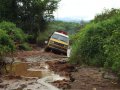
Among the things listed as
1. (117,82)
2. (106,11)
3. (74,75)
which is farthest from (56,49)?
(117,82)

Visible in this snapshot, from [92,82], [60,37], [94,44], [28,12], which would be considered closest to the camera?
[92,82]

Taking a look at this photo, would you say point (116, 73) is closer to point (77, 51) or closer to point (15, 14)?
point (77, 51)

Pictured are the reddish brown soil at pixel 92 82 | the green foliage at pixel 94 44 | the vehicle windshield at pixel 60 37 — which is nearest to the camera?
the reddish brown soil at pixel 92 82

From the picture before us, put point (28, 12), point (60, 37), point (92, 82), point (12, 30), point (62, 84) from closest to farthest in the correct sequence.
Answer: point (62, 84) < point (92, 82) < point (60, 37) < point (12, 30) < point (28, 12)

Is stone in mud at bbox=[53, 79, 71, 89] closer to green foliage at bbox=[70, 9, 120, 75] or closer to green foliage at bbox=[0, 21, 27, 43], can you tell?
green foliage at bbox=[70, 9, 120, 75]

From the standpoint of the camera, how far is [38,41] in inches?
2147

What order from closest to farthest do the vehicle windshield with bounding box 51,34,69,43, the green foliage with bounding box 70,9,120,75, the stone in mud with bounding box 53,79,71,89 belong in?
the stone in mud with bounding box 53,79,71,89 → the green foliage with bounding box 70,9,120,75 → the vehicle windshield with bounding box 51,34,69,43

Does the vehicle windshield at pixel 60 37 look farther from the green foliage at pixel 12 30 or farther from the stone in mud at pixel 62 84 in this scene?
the stone in mud at pixel 62 84

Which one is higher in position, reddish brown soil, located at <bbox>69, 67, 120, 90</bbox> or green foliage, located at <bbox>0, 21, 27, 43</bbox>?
green foliage, located at <bbox>0, 21, 27, 43</bbox>

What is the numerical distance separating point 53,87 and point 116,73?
3.40 metres

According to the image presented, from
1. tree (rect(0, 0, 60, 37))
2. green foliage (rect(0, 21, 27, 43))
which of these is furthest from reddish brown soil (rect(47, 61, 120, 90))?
tree (rect(0, 0, 60, 37))

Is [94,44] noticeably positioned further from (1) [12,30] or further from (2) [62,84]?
(1) [12,30]

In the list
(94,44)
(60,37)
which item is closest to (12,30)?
(60,37)

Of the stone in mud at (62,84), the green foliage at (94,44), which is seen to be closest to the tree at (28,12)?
the green foliage at (94,44)
